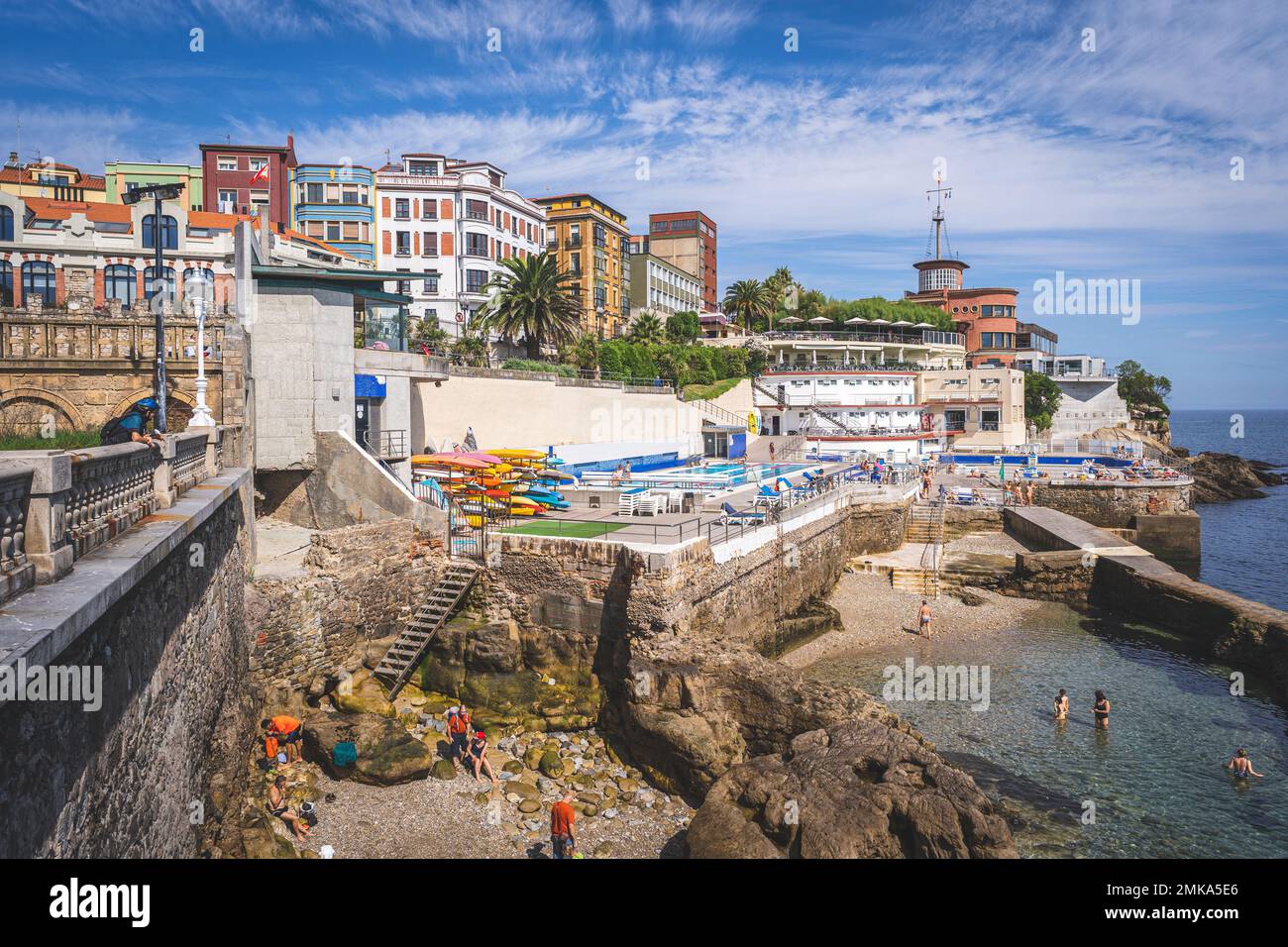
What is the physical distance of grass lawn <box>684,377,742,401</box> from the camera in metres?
59.6

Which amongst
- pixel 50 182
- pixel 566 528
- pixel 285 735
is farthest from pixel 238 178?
pixel 285 735

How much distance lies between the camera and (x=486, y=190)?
60.1 meters

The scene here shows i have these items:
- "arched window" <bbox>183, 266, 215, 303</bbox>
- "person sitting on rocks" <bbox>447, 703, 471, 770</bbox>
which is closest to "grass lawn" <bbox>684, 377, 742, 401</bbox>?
"arched window" <bbox>183, 266, 215, 303</bbox>

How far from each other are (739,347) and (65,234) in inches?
1977

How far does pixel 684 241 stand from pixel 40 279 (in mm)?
79783

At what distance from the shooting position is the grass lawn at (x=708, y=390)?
2347 inches

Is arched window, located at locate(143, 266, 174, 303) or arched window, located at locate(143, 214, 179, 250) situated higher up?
arched window, located at locate(143, 214, 179, 250)

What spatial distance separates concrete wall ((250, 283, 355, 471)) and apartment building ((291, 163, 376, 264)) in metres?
36.4

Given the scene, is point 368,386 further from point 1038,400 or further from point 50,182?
point 1038,400

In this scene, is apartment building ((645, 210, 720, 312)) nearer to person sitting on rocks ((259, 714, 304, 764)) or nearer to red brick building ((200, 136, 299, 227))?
red brick building ((200, 136, 299, 227))

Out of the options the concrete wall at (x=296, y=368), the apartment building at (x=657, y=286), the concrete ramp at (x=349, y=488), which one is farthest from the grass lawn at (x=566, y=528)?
the apartment building at (x=657, y=286)

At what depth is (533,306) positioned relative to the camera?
158 feet
